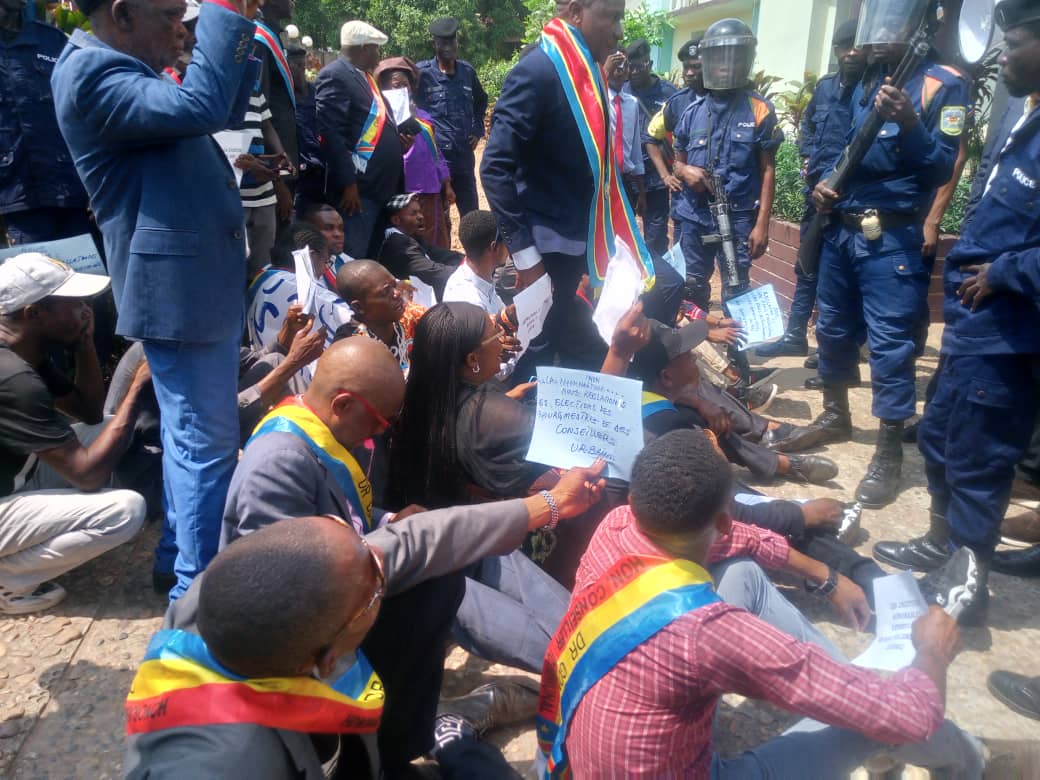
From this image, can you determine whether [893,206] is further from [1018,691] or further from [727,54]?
[1018,691]

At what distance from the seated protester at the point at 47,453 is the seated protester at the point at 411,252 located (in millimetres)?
A: 2241

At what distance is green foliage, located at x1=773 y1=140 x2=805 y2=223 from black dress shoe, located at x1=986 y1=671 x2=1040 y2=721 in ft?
18.2

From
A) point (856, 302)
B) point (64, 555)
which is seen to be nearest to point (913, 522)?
point (856, 302)

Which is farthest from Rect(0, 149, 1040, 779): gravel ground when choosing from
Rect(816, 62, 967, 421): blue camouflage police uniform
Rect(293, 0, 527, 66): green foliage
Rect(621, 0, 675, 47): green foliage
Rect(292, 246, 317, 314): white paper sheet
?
Rect(293, 0, 527, 66): green foliage

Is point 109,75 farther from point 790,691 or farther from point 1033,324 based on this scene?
point 1033,324

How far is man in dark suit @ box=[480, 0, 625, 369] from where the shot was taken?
3.27m

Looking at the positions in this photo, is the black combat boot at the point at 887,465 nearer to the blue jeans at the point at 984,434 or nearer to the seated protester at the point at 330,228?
the blue jeans at the point at 984,434

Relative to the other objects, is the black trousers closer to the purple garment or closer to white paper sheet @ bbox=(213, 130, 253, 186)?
white paper sheet @ bbox=(213, 130, 253, 186)

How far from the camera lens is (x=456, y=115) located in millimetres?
7543

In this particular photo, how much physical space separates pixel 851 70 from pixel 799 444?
2.58 metres

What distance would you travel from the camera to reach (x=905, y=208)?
3.85 m

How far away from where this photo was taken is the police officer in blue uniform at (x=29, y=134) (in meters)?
3.89

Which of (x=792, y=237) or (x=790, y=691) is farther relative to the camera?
(x=792, y=237)

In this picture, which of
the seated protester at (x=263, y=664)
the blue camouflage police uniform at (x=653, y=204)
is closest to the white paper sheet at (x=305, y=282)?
the seated protester at (x=263, y=664)
